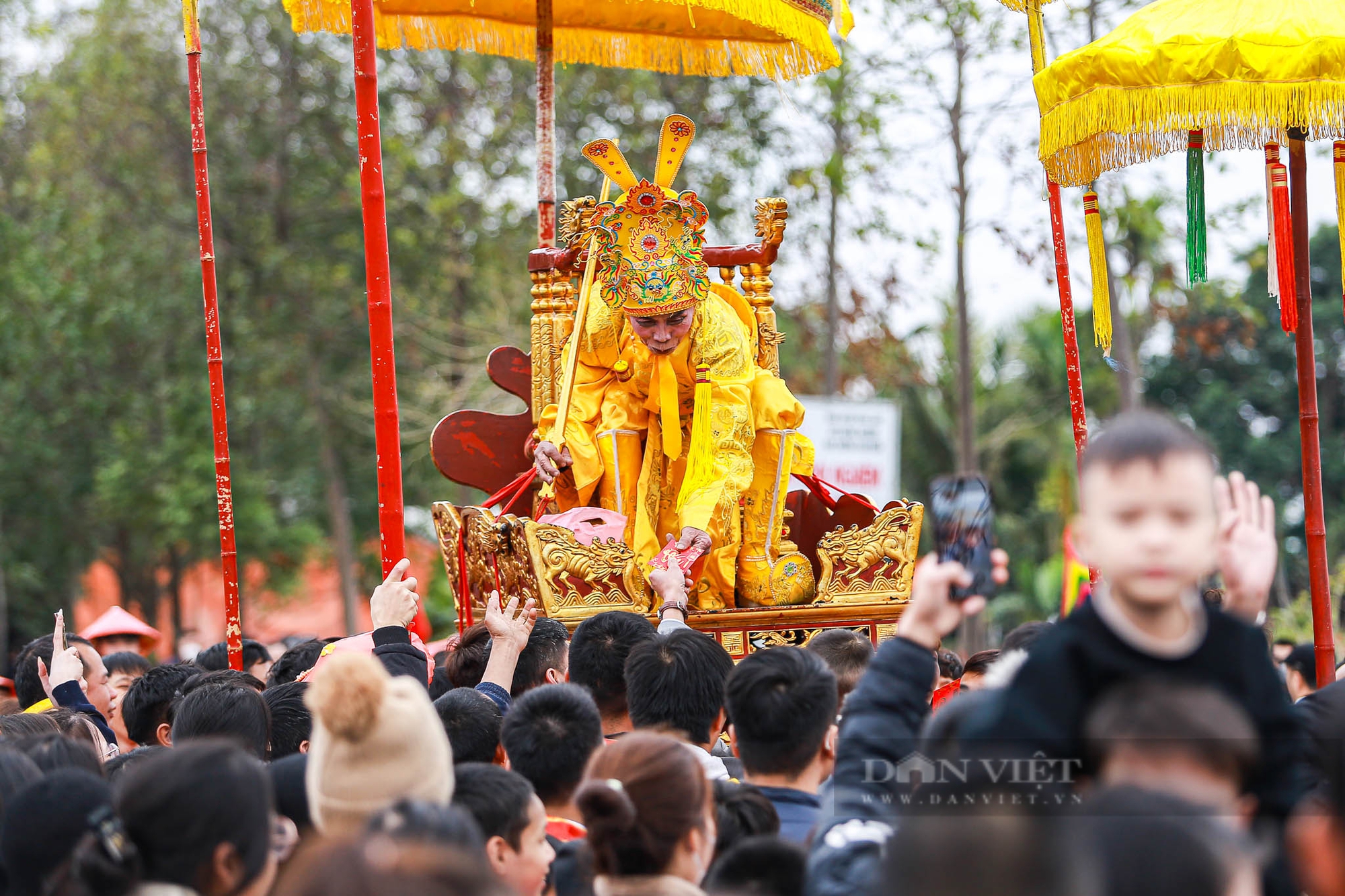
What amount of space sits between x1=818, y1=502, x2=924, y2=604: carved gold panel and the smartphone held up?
13.6 ft

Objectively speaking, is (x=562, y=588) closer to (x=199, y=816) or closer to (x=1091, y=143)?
(x=1091, y=143)

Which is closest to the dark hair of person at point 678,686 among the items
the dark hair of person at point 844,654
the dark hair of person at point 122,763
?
the dark hair of person at point 844,654

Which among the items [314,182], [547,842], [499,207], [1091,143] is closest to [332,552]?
[314,182]

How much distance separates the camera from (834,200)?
14211 millimetres

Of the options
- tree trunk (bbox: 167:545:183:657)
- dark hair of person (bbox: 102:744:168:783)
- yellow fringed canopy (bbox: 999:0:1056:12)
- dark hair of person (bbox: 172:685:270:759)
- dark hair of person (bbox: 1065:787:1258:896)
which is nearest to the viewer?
dark hair of person (bbox: 1065:787:1258:896)

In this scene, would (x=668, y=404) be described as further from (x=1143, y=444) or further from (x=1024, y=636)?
(x=1143, y=444)

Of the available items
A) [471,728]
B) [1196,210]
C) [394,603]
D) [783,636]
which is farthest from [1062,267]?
[471,728]

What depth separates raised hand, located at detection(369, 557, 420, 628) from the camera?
4.21 m

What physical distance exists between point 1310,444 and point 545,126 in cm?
402

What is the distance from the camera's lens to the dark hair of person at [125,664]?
19.8 feet

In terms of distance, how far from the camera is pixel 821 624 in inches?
262

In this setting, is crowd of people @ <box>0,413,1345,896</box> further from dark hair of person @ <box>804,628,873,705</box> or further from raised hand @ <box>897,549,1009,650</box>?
dark hair of person @ <box>804,628,873,705</box>

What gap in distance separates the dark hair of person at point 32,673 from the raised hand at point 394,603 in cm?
212

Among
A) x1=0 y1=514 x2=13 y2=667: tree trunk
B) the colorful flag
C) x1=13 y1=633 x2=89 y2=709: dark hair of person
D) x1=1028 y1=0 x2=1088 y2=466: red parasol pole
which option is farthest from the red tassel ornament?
x1=0 y1=514 x2=13 y2=667: tree trunk
